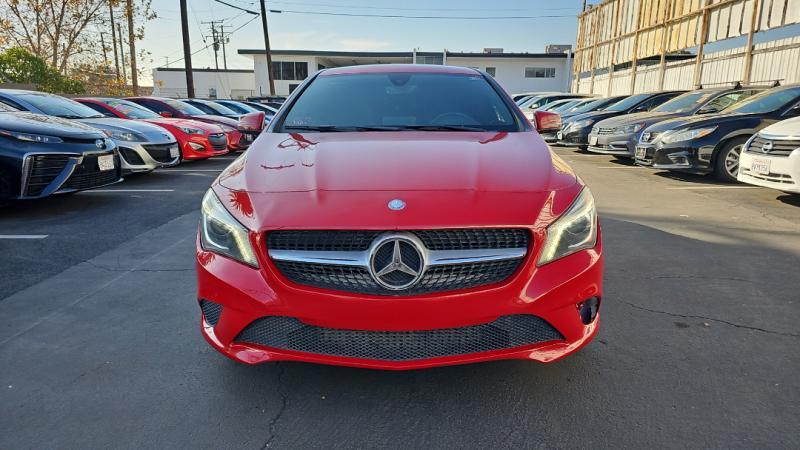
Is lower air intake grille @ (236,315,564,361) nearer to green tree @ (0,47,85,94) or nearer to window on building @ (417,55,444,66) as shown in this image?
green tree @ (0,47,85,94)

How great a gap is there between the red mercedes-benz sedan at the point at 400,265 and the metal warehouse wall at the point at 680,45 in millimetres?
14809

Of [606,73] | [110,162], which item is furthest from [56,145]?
[606,73]

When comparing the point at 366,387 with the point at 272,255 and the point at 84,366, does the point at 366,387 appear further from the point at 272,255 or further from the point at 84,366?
the point at 84,366

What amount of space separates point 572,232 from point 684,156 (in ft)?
21.9

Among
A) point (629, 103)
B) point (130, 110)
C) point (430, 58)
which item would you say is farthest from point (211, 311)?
point (430, 58)

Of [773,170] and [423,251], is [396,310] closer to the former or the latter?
[423,251]

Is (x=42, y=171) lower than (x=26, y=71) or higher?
lower

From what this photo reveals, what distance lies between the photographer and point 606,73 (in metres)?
26.4

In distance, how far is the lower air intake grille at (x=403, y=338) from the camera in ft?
6.46

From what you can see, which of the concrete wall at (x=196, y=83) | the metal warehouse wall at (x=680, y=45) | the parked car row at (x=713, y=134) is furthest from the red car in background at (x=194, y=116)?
the concrete wall at (x=196, y=83)

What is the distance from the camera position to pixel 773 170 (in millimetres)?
5594

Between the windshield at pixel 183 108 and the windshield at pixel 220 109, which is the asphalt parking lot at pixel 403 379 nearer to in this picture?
the windshield at pixel 183 108

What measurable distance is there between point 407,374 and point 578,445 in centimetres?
80

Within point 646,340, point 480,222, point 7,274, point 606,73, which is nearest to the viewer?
point 480,222
